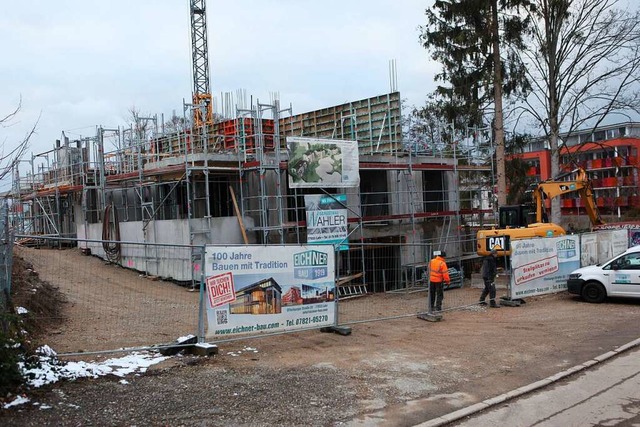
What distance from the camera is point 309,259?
416 inches

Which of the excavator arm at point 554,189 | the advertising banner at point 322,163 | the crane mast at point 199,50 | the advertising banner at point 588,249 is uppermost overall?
the crane mast at point 199,50

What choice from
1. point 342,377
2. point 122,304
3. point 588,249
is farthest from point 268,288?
point 588,249

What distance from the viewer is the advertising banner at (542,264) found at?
52.1 feet

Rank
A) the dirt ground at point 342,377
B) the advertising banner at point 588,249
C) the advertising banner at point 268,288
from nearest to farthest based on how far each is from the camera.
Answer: the dirt ground at point 342,377 → the advertising banner at point 268,288 → the advertising banner at point 588,249

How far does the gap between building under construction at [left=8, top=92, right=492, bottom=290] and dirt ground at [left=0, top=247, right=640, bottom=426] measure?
17.9 feet

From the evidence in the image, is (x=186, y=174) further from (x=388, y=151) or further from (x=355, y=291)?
(x=388, y=151)

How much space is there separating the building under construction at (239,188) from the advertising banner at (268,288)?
20.4ft

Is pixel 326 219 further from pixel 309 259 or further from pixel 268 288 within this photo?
pixel 268 288

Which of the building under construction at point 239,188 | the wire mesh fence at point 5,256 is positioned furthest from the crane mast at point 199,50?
the wire mesh fence at point 5,256

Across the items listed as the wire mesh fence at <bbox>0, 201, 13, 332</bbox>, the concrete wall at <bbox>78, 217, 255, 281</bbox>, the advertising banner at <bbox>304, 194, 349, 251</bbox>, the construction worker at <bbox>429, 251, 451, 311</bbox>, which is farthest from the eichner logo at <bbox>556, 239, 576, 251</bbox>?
the wire mesh fence at <bbox>0, 201, 13, 332</bbox>

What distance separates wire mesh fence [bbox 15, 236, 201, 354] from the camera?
394 inches

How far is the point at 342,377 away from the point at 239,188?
12.8m

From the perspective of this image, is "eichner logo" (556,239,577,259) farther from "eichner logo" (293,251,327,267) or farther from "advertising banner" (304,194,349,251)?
"eichner logo" (293,251,327,267)

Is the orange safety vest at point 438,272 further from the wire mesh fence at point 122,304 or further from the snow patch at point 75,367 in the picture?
the snow patch at point 75,367
